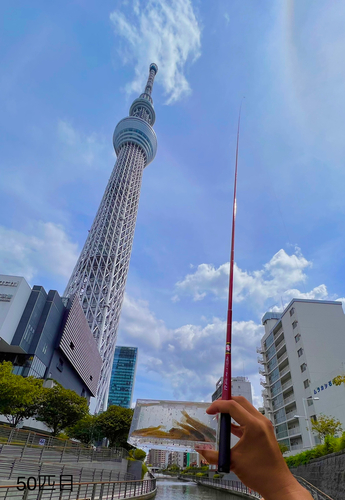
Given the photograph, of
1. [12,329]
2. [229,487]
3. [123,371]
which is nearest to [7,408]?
[12,329]

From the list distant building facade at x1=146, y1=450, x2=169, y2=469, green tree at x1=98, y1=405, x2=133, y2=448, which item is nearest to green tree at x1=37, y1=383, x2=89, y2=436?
green tree at x1=98, y1=405, x2=133, y2=448

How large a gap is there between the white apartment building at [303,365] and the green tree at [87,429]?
20.2 m

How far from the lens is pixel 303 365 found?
32.0m

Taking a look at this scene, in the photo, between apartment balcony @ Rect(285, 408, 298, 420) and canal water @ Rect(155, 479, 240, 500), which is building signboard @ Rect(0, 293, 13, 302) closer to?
canal water @ Rect(155, 479, 240, 500)

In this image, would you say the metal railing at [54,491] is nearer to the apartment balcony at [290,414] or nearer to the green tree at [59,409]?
the green tree at [59,409]

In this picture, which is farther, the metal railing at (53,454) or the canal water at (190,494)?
the canal water at (190,494)

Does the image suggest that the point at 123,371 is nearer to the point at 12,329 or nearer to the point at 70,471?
the point at 12,329

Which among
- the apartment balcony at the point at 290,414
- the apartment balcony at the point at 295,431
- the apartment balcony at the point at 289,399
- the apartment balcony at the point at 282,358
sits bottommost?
the apartment balcony at the point at 295,431

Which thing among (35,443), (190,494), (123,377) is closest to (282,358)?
(190,494)

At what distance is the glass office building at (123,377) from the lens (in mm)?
125125

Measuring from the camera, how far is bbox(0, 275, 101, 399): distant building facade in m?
30.5

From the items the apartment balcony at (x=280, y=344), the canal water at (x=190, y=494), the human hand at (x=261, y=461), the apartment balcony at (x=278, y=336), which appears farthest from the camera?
the apartment balcony at (x=278, y=336)

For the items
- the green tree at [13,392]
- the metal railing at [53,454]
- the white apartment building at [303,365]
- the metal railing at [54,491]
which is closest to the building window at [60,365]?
the green tree at [13,392]

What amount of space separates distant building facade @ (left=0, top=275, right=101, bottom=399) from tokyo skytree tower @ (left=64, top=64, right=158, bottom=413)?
1834cm
